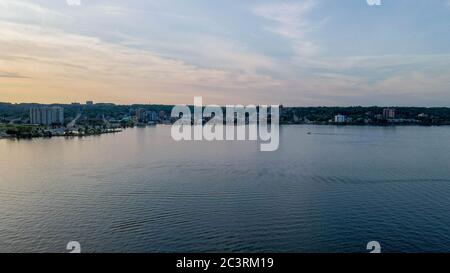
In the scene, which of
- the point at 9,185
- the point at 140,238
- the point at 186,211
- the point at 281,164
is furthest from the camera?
the point at 281,164

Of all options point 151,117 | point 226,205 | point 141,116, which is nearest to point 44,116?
point 141,116

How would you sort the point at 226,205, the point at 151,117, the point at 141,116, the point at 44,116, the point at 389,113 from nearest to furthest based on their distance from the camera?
the point at 226,205
the point at 44,116
the point at 389,113
the point at 141,116
the point at 151,117

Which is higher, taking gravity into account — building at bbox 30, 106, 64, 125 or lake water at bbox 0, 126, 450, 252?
building at bbox 30, 106, 64, 125

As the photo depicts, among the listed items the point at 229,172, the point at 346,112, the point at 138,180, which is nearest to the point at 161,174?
the point at 138,180

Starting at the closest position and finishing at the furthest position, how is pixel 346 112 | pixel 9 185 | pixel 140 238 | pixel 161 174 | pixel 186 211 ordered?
pixel 140 238
pixel 186 211
pixel 9 185
pixel 161 174
pixel 346 112

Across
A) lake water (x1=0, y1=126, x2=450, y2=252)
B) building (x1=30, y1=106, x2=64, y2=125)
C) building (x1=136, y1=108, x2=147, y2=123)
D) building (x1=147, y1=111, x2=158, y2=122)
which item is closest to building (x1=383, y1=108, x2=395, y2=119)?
building (x1=147, y1=111, x2=158, y2=122)

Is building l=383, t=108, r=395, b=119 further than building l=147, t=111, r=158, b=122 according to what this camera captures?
No

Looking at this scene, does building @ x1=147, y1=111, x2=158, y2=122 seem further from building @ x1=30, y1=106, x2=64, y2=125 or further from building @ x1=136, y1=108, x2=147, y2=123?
building @ x1=30, y1=106, x2=64, y2=125

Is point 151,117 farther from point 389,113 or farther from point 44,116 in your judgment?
point 389,113
